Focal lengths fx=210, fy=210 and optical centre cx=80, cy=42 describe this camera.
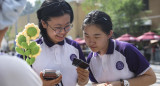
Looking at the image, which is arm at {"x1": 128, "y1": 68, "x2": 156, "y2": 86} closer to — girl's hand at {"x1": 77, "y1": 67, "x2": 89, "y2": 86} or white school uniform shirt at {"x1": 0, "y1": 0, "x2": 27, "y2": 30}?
girl's hand at {"x1": 77, "y1": 67, "x2": 89, "y2": 86}

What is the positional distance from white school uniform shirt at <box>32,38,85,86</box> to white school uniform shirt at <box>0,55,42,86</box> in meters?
0.87

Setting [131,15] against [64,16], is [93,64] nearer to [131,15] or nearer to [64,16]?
[64,16]

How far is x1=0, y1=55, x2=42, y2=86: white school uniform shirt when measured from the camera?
2.71 feet

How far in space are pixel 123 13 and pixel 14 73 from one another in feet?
60.4

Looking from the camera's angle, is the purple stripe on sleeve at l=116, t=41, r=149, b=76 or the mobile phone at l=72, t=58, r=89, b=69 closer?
the mobile phone at l=72, t=58, r=89, b=69

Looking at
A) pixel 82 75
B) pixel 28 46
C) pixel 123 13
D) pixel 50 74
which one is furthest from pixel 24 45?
pixel 123 13

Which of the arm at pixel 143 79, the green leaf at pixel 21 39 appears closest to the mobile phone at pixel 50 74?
the green leaf at pixel 21 39

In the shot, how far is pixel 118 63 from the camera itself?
5.98 feet

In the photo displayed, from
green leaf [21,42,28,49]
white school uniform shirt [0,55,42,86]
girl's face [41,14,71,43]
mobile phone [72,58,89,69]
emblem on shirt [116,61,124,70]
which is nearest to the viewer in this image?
white school uniform shirt [0,55,42,86]

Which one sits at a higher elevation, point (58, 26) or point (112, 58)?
point (58, 26)

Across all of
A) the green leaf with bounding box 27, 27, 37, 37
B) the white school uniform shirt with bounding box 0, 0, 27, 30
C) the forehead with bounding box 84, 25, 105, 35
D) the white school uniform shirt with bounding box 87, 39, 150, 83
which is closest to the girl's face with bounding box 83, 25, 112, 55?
the forehead with bounding box 84, 25, 105, 35

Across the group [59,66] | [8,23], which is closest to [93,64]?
[59,66]

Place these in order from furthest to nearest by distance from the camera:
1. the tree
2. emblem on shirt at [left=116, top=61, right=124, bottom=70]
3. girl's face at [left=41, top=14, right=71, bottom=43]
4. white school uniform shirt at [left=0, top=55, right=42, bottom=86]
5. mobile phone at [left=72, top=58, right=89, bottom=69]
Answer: the tree → emblem on shirt at [left=116, top=61, right=124, bottom=70] → girl's face at [left=41, top=14, right=71, bottom=43] → mobile phone at [left=72, top=58, right=89, bottom=69] → white school uniform shirt at [left=0, top=55, right=42, bottom=86]

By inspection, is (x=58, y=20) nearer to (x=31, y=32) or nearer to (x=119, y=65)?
(x=31, y=32)
